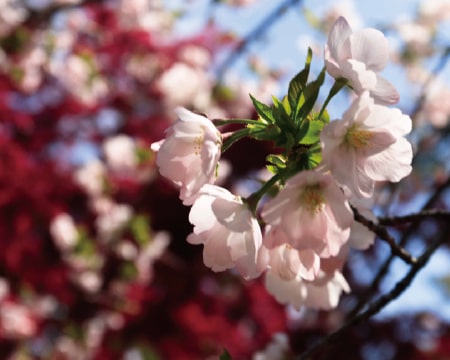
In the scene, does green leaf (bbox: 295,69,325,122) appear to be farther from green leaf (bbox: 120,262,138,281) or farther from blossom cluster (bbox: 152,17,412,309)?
green leaf (bbox: 120,262,138,281)

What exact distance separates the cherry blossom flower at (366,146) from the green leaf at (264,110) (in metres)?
0.07

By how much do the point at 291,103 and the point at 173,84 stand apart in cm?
318

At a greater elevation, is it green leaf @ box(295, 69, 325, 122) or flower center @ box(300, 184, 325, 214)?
green leaf @ box(295, 69, 325, 122)

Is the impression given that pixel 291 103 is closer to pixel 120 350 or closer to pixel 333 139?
pixel 333 139

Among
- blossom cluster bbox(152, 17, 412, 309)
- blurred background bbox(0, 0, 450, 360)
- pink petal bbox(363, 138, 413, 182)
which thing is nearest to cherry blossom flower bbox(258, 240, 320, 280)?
blossom cluster bbox(152, 17, 412, 309)

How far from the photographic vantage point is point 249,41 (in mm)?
1889

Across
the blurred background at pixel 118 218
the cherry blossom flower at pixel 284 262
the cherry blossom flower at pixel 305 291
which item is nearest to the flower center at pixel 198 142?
the cherry blossom flower at pixel 284 262

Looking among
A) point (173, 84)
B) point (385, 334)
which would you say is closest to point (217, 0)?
point (173, 84)

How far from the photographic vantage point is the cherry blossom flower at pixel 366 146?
53 centimetres

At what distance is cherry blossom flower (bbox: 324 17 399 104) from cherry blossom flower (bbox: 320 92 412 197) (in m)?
0.02

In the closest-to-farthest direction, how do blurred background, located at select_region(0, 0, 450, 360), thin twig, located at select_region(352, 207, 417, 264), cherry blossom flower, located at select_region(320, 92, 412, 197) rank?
cherry blossom flower, located at select_region(320, 92, 412, 197) → thin twig, located at select_region(352, 207, 417, 264) → blurred background, located at select_region(0, 0, 450, 360)

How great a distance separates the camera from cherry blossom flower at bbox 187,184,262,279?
0.60 metres

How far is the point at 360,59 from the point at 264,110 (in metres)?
0.10

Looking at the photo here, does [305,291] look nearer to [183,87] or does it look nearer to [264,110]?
[264,110]
